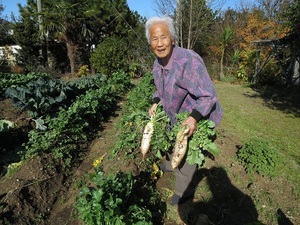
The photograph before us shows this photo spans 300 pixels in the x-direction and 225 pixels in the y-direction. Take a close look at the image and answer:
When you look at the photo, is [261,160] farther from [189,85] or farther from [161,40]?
[161,40]

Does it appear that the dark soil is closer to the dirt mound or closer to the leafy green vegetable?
the dirt mound

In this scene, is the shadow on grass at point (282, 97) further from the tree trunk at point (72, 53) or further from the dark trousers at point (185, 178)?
the tree trunk at point (72, 53)

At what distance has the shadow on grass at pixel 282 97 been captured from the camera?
27.2ft

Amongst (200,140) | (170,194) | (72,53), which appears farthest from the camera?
(72,53)

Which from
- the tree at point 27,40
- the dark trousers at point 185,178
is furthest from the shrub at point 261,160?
the tree at point 27,40

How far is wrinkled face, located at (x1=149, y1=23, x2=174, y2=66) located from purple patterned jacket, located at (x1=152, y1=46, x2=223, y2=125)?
77 millimetres

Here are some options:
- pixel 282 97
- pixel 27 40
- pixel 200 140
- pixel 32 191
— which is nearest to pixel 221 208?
pixel 200 140

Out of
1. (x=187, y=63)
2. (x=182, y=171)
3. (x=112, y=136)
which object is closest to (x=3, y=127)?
(x=112, y=136)

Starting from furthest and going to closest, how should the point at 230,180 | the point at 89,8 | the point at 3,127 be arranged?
the point at 89,8 < the point at 3,127 < the point at 230,180

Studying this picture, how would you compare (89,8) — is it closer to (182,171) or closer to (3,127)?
(3,127)

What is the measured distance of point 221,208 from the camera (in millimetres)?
3006

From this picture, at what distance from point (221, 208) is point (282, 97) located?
859cm

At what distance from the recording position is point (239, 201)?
10.2ft

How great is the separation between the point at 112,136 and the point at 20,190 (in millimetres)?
2249
